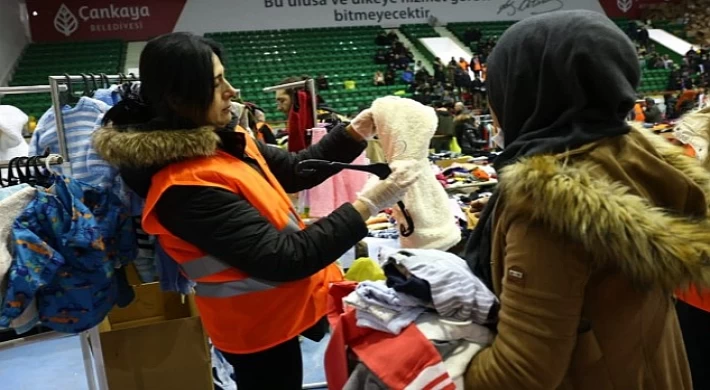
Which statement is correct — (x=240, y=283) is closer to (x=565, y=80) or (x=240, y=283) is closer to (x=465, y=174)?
(x=565, y=80)

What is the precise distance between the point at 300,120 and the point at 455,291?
2.49m

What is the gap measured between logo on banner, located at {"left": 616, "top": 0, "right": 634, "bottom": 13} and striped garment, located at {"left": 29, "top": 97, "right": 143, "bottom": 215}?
1685cm

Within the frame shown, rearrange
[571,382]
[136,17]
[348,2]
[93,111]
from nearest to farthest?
1. [571,382]
2. [93,111]
3. [136,17]
4. [348,2]

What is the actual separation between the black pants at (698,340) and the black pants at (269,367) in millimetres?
1317

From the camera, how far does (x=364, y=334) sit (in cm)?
105

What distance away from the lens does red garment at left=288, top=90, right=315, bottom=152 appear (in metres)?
3.32

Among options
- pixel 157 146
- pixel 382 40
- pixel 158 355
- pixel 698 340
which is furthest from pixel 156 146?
pixel 382 40

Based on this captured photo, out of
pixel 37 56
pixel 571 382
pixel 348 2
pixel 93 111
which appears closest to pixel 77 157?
pixel 93 111

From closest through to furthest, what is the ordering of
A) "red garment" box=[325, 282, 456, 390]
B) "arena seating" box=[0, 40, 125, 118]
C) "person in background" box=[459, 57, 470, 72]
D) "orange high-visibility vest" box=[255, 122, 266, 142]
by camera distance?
"red garment" box=[325, 282, 456, 390], "orange high-visibility vest" box=[255, 122, 266, 142], "arena seating" box=[0, 40, 125, 118], "person in background" box=[459, 57, 470, 72]

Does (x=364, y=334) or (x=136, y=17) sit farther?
(x=136, y=17)

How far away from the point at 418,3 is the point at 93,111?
13991mm

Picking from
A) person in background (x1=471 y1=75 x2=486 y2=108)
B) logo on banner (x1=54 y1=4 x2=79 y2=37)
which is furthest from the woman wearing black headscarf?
logo on banner (x1=54 y1=4 x2=79 y2=37)

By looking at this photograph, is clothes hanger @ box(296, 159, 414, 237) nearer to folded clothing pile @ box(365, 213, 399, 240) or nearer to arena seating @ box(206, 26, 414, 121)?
folded clothing pile @ box(365, 213, 399, 240)

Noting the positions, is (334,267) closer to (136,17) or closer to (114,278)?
(114,278)
